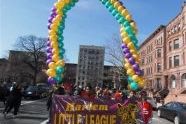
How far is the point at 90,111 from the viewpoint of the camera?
1127 cm

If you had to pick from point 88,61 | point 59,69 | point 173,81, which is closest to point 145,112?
point 59,69

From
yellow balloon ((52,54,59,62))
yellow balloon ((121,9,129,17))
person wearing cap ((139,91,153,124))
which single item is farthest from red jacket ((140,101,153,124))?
yellow balloon ((52,54,59,62))

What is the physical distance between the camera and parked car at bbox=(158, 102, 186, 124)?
20.3 m

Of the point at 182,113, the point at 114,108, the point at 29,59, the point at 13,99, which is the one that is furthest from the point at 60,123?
the point at 29,59

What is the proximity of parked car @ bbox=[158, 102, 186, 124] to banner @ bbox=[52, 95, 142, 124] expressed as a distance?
939 cm

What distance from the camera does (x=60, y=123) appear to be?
11.1m

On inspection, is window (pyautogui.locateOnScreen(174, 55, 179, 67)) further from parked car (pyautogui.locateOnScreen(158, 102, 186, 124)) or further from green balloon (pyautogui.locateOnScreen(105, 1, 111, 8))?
green balloon (pyautogui.locateOnScreen(105, 1, 111, 8))

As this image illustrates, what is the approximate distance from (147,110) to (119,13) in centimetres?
346

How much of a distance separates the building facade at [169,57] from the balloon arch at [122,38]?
114 ft

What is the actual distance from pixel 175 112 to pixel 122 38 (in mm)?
10162

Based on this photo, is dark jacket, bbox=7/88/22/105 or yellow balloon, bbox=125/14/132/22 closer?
yellow balloon, bbox=125/14/132/22

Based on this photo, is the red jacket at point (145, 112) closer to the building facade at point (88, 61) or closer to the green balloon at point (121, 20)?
the green balloon at point (121, 20)

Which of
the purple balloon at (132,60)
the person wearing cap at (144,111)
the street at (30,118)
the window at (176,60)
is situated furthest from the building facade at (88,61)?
the person wearing cap at (144,111)

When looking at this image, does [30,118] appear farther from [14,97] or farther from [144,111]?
[144,111]
